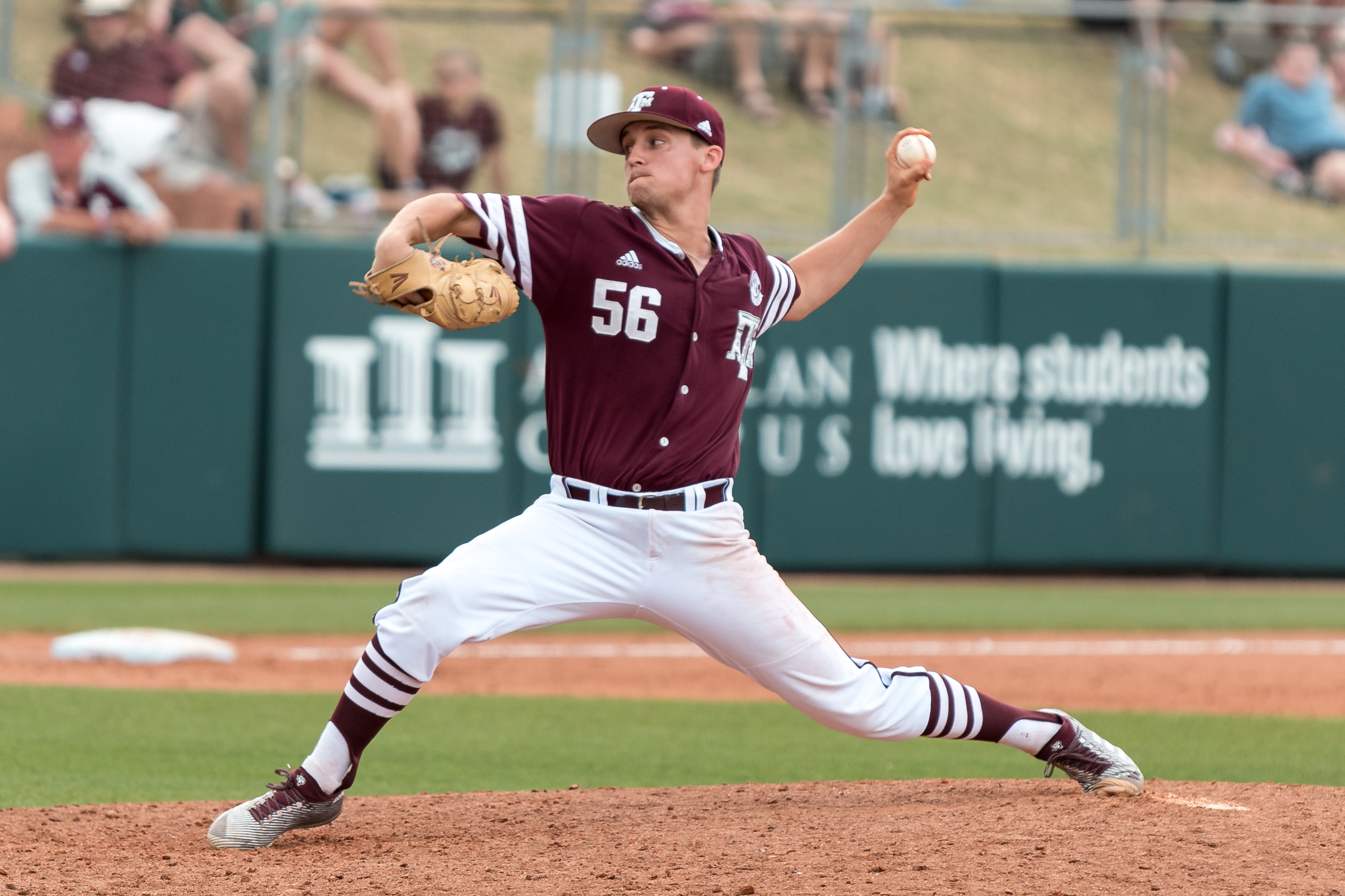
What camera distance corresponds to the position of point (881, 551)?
1038cm

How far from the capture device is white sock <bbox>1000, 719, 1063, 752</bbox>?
3957 millimetres

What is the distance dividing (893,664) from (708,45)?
519 centimetres

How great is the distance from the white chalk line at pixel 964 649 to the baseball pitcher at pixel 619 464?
374 centimetres

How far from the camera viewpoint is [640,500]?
11.8 feet

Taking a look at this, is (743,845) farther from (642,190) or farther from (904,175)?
(904,175)

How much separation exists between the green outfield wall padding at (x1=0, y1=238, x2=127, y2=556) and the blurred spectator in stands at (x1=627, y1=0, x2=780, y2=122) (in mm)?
3649

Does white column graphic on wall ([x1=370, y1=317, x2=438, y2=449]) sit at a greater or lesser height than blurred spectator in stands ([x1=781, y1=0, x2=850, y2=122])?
lesser

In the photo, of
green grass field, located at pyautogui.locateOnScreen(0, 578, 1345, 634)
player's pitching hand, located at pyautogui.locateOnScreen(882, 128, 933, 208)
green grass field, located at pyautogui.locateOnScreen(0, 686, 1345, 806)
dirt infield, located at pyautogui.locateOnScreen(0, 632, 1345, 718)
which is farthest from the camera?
green grass field, located at pyautogui.locateOnScreen(0, 578, 1345, 634)

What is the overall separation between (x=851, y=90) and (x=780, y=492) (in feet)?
8.69

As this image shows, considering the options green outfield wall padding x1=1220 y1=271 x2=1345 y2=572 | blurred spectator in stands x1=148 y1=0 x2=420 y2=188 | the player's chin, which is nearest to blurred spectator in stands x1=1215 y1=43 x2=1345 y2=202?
green outfield wall padding x1=1220 y1=271 x2=1345 y2=572

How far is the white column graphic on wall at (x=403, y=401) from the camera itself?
10.0 meters

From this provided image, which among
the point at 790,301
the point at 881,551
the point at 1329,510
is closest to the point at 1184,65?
the point at 1329,510

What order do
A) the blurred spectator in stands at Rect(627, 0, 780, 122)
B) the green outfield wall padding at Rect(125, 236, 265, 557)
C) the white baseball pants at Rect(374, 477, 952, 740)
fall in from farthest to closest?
the blurred spectator in stands at Rect(627, 0, 780, 122) → the green outfield wall padding at Rect(125, 236, 265, 557) → the white baseball pants at Rect(374, 477, 952, 740)

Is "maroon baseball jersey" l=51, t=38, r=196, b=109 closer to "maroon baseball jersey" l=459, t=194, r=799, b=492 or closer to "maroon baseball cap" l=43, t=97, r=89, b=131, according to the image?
"maroon baseball cap" l=43, t=97, r=89, b=131
